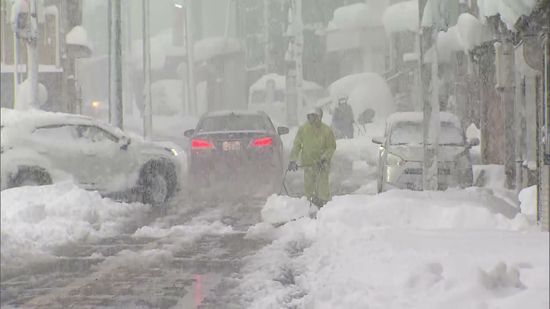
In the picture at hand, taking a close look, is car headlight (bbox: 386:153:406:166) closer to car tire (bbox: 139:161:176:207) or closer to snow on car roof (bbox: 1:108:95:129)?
car tire (bbox: 139:161:176:207)

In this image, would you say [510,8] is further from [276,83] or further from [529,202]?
[276,83]

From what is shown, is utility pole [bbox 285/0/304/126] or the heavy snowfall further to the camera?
utility pole [bbox 285/0/304/126]

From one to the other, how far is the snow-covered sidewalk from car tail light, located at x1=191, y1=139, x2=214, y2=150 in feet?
7.10

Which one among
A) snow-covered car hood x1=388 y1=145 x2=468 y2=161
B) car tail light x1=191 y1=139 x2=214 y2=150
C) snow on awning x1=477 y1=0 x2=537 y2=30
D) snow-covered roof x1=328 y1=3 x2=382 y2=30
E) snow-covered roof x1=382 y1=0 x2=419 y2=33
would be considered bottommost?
snow-covered car hood x1=388 y1=145 x2=468 y2=161

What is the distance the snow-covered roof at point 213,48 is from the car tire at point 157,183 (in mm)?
15345

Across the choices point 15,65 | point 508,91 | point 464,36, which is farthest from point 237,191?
point 464,36

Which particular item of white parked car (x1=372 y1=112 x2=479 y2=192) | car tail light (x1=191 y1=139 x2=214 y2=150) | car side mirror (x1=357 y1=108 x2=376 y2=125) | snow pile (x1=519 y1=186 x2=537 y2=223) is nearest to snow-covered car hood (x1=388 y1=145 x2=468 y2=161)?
white parked car (x1=372 y1=112 x2=479 y2=192)

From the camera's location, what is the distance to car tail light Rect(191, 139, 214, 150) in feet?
35.9

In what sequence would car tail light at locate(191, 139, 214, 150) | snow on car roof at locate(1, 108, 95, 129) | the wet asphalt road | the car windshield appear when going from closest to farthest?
snow on car roof at locate(1, 108, 95, 129)
the wet asphalt road
car tail light at locate(191, 139, 214, 150)
the car windshield

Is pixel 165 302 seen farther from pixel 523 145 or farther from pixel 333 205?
pixel 523 145

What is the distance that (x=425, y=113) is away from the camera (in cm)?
1059

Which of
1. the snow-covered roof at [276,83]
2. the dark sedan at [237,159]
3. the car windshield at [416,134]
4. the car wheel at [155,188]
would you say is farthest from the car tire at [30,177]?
the snow-covered roof at [276,83]

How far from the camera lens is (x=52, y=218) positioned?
20.3ft

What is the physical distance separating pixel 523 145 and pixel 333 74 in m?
22.2
